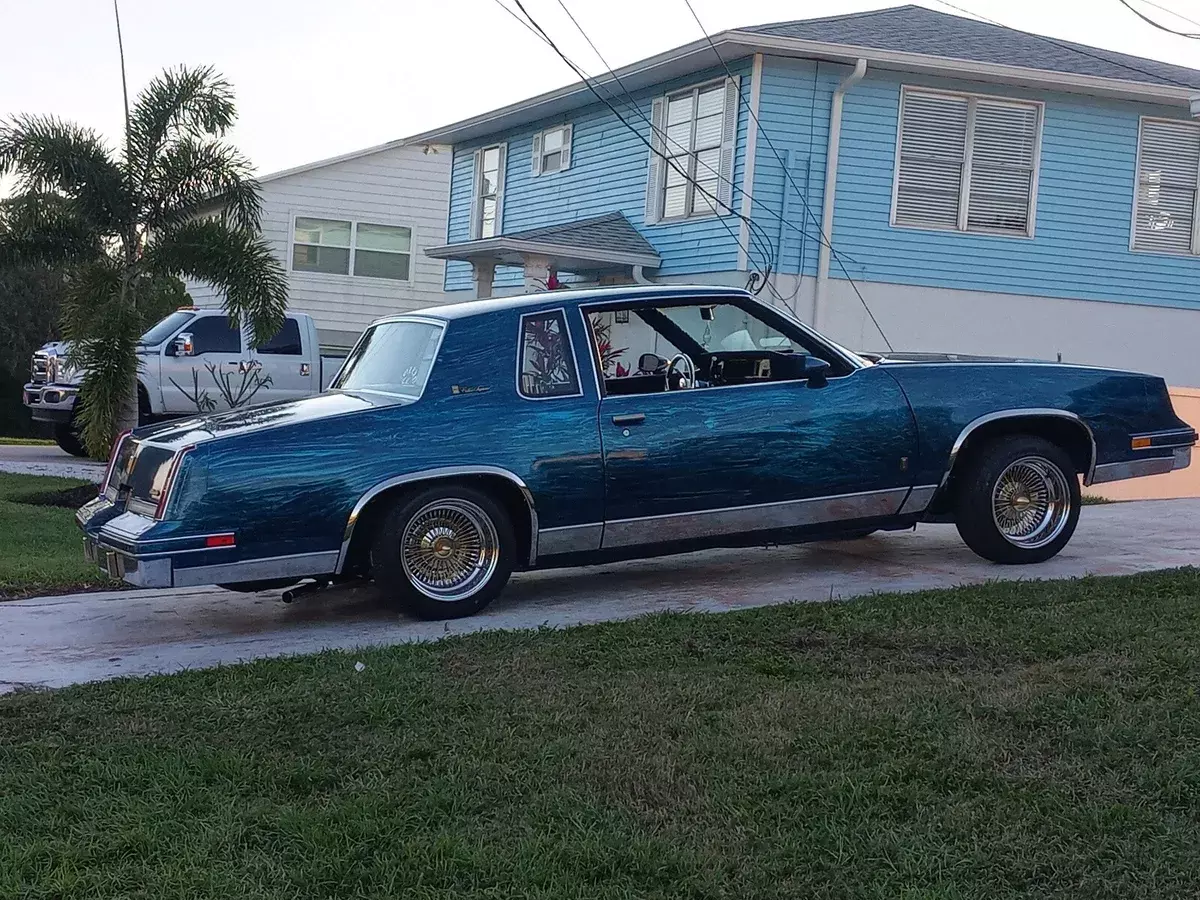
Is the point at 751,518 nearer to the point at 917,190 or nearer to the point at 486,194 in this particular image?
the point at 917,190

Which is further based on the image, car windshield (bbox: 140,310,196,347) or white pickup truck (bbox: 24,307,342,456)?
car windshield (bbox: 140,310,196,347)

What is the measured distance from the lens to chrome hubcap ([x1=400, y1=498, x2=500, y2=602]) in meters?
6.78

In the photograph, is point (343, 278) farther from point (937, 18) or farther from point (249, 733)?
point (249, 733)

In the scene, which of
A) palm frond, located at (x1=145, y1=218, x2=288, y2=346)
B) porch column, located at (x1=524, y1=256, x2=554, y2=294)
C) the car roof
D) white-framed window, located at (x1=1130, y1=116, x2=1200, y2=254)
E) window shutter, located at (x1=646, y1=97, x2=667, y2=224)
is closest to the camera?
the car roof

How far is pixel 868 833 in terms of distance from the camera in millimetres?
3896

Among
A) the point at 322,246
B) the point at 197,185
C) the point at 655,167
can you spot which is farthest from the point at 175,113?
the point at 322,246

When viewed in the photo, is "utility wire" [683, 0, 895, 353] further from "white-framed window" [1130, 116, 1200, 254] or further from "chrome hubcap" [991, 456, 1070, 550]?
"chrome hubcap" [991, 456, 1070, 550]

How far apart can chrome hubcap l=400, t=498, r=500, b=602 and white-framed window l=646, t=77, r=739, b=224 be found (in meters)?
11.1

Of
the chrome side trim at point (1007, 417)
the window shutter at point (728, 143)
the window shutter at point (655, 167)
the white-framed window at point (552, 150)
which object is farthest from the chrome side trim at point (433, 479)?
the white-framed window at point (552, 150)

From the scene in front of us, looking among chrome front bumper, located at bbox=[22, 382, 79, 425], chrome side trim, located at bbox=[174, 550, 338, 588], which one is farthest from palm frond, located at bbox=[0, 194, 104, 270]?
chrome side trim, located at bbox=[174, 550, 338, 588]

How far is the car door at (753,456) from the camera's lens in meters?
7.07

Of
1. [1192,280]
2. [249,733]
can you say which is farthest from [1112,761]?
[1192,280]

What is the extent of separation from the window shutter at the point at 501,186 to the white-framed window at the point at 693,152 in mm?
4767

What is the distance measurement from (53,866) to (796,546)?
600 cm
